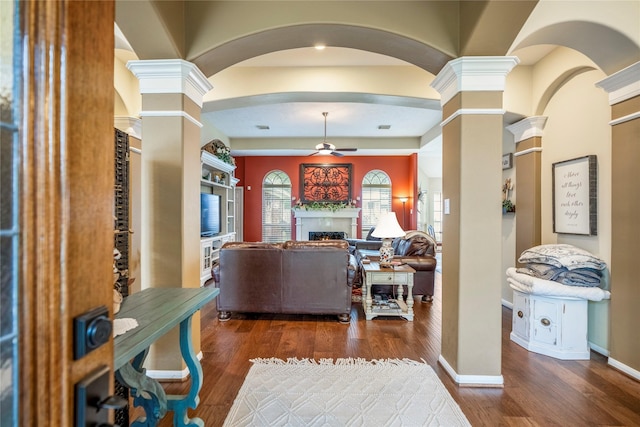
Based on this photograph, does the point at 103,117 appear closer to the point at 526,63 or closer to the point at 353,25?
the point at 353,25

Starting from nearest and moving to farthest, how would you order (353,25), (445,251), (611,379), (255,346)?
(353,25), (611,379), (445,251), (255,346)

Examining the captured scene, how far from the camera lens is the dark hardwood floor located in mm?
1937

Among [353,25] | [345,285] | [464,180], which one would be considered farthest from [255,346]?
[353,25]

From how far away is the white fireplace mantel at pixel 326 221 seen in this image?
8117 millimetres

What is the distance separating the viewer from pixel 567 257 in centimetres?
274

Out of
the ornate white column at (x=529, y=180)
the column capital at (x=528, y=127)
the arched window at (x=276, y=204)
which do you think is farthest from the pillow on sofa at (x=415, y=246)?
the arched window at (x=276, y=204)

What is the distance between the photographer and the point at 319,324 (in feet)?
11.2

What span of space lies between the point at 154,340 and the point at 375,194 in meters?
7.69

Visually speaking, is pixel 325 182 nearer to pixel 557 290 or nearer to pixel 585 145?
pixel 585 145

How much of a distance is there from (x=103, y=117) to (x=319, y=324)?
3.19 meters

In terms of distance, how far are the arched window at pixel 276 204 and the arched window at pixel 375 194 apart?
2106 millimetres

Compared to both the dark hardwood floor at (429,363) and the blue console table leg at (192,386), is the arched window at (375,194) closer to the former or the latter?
the dark hardwood floor at (429,363)

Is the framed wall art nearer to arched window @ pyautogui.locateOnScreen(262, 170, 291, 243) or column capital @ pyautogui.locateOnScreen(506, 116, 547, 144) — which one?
column capital @ pyautogui.locateOnScreen(506, 116, 547, 144)

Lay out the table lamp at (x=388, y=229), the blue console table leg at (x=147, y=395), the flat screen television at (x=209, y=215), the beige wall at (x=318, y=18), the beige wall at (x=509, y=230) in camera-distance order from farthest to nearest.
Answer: the flat screen television at (x=209, y=215) < the beige wall at (x=509, y=230) < the table lamp at (x=388, y=229) < the beige wall at (x=318, y=18) < the blue console table leg at (x=147, y=395)
